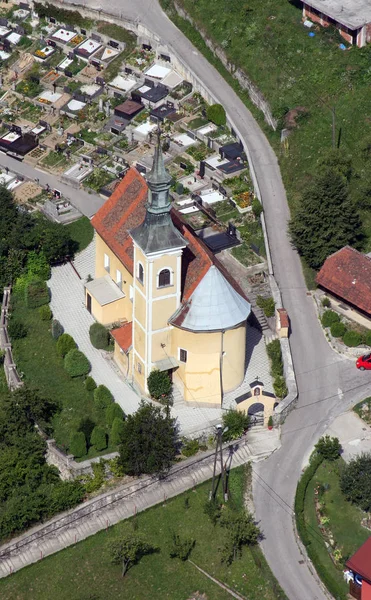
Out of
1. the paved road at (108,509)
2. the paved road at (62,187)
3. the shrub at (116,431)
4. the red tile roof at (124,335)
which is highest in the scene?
the paved road at (62,187)

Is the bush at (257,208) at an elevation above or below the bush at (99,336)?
above

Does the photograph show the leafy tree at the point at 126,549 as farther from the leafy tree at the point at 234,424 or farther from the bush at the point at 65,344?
the bush at the point at 65,344

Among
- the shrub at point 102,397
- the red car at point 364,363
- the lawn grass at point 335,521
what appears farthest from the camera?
the red car at point 364,363

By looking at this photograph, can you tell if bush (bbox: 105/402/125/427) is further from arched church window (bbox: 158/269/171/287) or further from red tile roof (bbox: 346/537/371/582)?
red tile roof (bbox: 346/537/371/582)

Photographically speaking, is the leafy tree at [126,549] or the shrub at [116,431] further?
the shrub at [116,431]

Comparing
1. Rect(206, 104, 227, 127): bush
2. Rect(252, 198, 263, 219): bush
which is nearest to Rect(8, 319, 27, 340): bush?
Rect(252, 198, 263, 219): bush

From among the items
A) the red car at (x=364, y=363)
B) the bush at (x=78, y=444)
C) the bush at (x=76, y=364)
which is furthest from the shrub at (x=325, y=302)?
the bush at (x=78, y=444)
